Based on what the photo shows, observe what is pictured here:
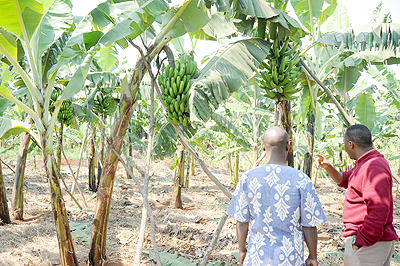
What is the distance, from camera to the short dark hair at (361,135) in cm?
217

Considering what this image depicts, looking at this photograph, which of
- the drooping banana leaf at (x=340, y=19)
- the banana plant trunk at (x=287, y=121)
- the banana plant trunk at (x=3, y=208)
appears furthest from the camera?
the drooping banana leaf at (x=340, y=19)

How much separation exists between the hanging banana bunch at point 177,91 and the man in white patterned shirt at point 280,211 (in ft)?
3.05

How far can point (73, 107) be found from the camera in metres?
5.40

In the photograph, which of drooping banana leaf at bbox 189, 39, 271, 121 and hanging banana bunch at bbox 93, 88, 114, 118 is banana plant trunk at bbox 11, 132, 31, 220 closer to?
hanging banana bunch at bbox 93, 88, 114, 118

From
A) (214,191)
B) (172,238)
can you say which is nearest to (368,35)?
(172,238)

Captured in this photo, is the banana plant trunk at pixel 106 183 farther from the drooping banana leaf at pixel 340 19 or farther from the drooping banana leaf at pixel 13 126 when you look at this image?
the drooping banana leaf at pixel 340 19

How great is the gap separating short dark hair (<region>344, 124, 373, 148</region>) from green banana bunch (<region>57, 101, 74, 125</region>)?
5134 millimetres

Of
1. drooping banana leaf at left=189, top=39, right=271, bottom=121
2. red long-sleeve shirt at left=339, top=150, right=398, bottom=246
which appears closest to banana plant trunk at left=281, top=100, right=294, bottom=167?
drooping banana leaf at left=189, top=39, right=271, bottom=121

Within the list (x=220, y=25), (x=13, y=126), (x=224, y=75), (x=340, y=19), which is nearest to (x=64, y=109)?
(x=13, y=126)

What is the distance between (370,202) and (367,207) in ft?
0.16

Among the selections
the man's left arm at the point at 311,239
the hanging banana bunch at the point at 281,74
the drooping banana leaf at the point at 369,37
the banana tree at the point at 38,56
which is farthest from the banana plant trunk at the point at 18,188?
the drooping banana leaf at the point at 369,37

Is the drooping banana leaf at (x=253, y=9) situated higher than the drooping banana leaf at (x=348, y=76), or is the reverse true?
the drooping banana leaf at (x=253, y=9)

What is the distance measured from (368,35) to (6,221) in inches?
258

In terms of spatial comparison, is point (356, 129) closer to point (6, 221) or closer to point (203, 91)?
point (203, 91)
